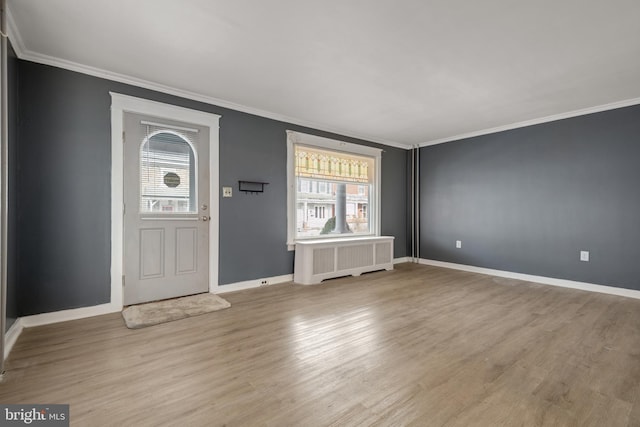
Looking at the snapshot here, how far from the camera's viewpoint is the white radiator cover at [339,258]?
442 cm

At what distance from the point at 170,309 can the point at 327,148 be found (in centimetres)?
332

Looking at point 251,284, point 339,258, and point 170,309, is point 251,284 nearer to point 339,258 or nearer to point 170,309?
point 170,309

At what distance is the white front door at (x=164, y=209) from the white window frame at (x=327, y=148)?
1239mm

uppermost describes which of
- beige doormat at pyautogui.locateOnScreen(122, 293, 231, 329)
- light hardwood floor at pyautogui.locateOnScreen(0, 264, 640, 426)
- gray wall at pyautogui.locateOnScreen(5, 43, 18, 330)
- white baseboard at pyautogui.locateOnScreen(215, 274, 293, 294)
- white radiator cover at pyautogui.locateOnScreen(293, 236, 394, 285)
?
gray wall at pyautogui.locateOnScreen(5, 43, 18, 330)

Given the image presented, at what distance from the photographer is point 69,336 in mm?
2555

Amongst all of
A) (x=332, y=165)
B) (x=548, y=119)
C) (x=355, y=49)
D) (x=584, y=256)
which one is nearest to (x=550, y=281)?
(x=584, y=256)

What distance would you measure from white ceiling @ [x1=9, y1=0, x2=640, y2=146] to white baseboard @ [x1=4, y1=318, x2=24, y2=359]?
2380mm

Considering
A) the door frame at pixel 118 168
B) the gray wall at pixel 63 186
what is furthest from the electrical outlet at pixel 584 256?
the door frame at pixel 118 168

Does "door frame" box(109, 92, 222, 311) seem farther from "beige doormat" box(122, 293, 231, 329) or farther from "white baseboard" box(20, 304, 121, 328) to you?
"beige doormat" box(122, 293, 231, 329)

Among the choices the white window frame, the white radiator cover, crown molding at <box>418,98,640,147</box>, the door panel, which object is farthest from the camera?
A: the white window frame

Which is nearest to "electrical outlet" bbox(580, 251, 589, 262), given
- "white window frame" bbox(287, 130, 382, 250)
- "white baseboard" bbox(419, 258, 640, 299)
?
"white baseboard" bbox(419, 258, 640, 299)

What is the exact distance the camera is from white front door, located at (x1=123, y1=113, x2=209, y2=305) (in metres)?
3.29

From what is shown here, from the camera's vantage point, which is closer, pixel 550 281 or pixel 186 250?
pixel 186 250

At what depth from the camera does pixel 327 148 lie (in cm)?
505
